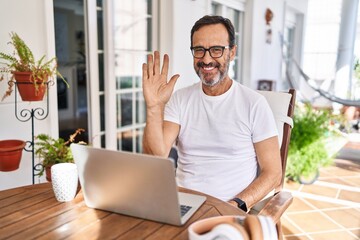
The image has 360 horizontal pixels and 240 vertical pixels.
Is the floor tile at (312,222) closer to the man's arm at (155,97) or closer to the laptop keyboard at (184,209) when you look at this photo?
the man's arm at (155,97)

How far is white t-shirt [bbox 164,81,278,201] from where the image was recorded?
4.42 feet

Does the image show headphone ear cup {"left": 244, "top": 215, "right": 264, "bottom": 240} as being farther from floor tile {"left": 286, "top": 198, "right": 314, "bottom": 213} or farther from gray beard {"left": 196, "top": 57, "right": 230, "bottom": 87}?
floor tile {"left": 286, "top": 198, "right": 314, "bottom": 213}

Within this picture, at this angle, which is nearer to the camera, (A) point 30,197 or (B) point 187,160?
(A) point 30,197

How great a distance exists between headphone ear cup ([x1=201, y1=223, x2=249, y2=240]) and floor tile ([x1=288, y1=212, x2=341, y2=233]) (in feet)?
6.07

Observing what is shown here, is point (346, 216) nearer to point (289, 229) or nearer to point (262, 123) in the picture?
point (289, 229)

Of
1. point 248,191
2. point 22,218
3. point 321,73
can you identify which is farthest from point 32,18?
point 321,73

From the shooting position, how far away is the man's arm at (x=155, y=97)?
1.31m

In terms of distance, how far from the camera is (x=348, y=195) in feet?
9.31

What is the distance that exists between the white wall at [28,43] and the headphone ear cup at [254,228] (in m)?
1.59

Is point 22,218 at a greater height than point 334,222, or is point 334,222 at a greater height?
point 22,218

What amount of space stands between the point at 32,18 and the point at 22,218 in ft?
4.46

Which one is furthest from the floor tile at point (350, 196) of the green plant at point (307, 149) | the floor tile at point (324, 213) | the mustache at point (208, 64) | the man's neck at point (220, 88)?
the mustache at point (208, 64)

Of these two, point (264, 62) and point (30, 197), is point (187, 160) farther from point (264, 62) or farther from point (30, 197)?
point (264, 62)

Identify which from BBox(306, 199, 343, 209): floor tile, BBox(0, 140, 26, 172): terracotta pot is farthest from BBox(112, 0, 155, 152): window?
BBox(306, 199, 343, 209): floor tile
